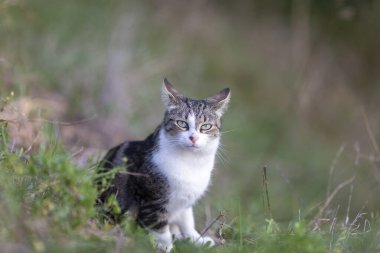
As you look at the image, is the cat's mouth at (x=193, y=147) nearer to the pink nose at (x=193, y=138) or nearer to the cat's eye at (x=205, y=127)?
the pink nose at (x=193, y=138)

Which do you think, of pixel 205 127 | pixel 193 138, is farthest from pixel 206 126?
pixel 193 138

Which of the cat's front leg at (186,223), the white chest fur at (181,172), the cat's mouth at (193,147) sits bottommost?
the cat's front leg at (186,223)

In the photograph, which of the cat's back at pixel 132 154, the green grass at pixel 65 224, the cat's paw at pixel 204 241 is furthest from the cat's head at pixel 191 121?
the green grass at pixel 65 224

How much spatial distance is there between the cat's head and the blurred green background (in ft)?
5.06

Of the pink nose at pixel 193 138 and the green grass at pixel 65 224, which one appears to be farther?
the pink nose at pixel 193 138

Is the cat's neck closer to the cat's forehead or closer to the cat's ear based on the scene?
the cat's forehead

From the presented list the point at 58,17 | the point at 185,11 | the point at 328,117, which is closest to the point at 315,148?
the point at 328,117

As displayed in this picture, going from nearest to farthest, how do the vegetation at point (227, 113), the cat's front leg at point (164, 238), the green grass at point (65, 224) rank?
the green grass at point (65, 224) → the vegetation at point (227, 113) → the cat's front leg at point (164, 238)

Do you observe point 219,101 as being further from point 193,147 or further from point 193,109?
point 193,147

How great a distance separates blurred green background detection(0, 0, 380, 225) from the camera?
8000 millimetres

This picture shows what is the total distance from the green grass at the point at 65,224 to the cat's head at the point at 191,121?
830mm

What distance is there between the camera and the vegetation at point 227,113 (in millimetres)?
3898

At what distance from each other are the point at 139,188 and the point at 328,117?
280 inches

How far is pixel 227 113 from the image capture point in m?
10.3
